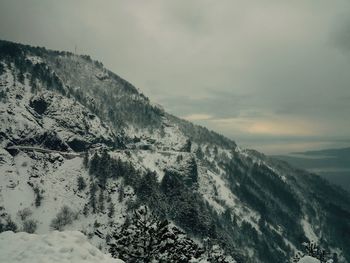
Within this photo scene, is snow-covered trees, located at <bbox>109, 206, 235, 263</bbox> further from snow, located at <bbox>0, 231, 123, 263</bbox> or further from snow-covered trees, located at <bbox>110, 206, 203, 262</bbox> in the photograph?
snow, located at <bbox>0, 231, 123, 263</bbox>

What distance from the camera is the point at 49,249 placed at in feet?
70.3

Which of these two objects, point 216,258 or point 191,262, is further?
point 216,258

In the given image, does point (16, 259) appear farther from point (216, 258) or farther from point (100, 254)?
point (216, 258)

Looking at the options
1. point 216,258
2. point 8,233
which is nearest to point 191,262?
point 216,258

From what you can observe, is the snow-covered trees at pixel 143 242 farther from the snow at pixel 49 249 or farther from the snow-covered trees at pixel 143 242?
the snow at pixel 49 249

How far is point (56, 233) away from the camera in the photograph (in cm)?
2305

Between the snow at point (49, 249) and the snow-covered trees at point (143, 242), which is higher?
the snow at point (49, 249)

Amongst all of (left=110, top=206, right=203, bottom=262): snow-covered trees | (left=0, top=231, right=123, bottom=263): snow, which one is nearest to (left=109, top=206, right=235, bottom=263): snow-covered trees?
(left=110, top=206, right=203, bottom=262): snow-covered trees

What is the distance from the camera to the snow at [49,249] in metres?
20.9

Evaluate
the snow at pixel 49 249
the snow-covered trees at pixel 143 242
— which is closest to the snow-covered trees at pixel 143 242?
the snow-covered trees at pixel 143 242

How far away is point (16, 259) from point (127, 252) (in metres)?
25.3

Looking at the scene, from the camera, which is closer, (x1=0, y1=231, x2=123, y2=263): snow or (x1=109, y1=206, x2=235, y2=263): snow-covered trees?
(x1=0, y1=231, x2=123, y2=263): snow

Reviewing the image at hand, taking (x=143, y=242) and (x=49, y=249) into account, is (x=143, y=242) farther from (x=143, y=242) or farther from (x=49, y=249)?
(x=49, y=249)

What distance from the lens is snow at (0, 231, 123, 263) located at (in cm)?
2089
